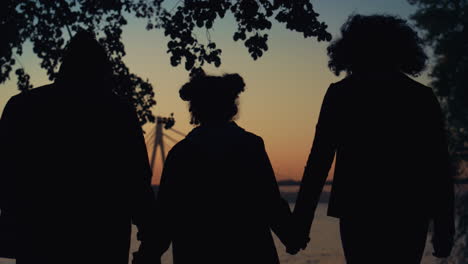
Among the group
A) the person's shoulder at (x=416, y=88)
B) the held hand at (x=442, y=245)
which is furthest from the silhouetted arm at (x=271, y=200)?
the person's shoulder at (x=416, y=88)

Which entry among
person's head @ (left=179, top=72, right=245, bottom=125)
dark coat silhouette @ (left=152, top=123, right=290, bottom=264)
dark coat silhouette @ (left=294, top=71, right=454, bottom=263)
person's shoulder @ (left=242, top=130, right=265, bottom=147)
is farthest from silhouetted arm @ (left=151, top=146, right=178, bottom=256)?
dark coat silhouette @ (left=294, top=71, right=454, bottom=263)

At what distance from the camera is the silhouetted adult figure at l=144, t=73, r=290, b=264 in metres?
3.54

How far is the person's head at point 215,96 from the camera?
146 inches

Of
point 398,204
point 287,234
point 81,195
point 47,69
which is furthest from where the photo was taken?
point 47,69

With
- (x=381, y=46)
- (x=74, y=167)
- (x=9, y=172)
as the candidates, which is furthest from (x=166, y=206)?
(x=381, y=46)

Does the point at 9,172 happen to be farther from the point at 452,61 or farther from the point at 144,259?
the point at 452,61

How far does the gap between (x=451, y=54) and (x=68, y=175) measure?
73.5ft

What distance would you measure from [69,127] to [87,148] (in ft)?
0.53

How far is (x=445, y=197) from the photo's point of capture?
315cm

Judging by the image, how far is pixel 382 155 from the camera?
306 centimetres

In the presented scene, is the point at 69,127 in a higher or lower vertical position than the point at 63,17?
lower

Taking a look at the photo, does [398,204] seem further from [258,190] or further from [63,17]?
[63,17]

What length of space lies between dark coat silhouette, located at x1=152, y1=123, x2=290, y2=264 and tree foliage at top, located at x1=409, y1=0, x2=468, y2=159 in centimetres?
2030

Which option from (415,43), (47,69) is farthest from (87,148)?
(47,69)
